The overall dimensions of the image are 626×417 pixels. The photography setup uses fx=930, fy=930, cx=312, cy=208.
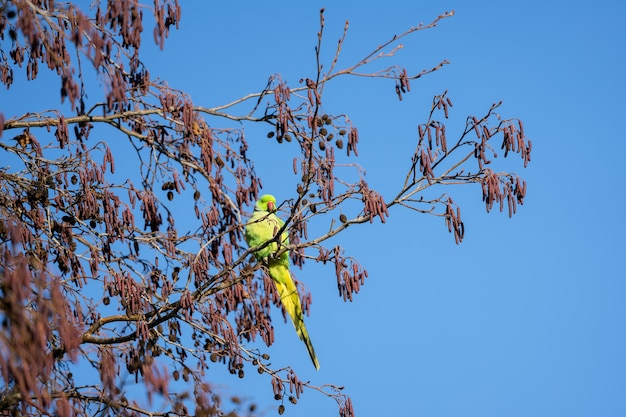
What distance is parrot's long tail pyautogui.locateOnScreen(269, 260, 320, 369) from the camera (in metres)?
6.71

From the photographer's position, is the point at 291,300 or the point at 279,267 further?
the point at 279,267

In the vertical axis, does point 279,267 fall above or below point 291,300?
above

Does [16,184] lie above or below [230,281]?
above

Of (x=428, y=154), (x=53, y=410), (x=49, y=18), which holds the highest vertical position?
(x=49, y=18)

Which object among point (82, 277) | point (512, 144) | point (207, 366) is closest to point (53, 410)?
point (82, 277)

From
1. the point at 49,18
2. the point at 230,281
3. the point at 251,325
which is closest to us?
the point at 49,18

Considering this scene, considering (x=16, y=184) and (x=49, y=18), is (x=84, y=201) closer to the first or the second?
(x=16, y=184)

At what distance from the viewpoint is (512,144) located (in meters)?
4.91

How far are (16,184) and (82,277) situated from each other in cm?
88

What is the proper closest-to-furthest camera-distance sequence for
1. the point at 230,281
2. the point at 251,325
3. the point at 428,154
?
the point at 428,154 → the point at 230,281 → the point at 251,325

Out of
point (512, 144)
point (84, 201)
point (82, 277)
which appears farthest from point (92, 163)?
point (512, 144)

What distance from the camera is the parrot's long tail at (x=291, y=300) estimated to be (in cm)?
671

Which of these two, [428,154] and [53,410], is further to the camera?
[428,154]

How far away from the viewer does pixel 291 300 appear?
718 cm
